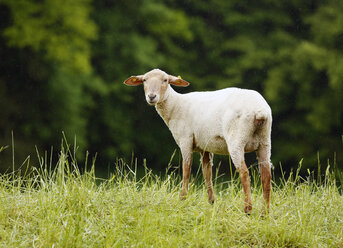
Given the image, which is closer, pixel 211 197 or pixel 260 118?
pixel 260 118

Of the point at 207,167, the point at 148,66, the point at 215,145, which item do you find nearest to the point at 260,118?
the point at 215,145

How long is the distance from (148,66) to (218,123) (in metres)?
9.54

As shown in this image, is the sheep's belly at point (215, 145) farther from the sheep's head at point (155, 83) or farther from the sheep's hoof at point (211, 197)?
the sheep's head at point (155, 83)

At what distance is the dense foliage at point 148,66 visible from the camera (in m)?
13.5

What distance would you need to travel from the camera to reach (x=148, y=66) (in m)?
13.9

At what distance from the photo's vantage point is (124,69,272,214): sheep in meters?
4.32

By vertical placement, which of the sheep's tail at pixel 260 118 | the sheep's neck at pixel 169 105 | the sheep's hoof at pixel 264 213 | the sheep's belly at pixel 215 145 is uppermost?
the sheep's tail at pixel 260 118

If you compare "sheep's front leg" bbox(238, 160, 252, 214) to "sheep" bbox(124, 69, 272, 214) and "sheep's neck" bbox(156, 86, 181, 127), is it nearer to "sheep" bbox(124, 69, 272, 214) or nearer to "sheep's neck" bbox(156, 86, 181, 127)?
"sheep" bbox(124, 69, 272, 214)

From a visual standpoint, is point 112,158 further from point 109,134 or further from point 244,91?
point 244,91

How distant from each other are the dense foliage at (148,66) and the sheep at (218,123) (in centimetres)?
833

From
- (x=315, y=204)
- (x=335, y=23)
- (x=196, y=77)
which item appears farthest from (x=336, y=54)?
(x=315, y=204)

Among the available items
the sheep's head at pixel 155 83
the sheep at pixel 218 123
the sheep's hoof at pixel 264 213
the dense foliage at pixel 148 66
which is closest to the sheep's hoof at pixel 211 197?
the sheep at pixel 218 123

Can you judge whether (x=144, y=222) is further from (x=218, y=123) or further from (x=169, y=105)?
(x=169, y=105)

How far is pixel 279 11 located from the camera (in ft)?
49.8
